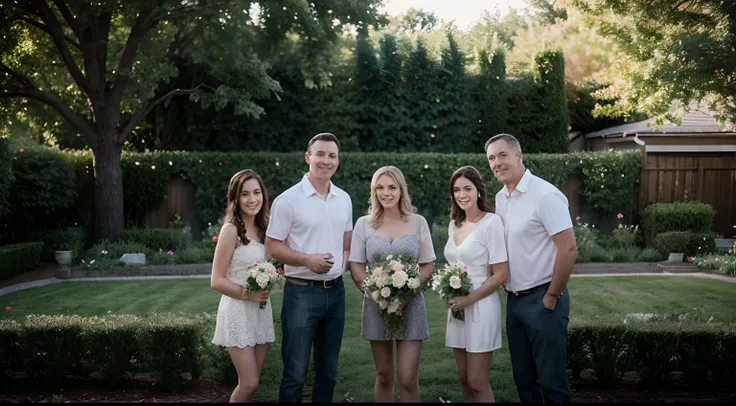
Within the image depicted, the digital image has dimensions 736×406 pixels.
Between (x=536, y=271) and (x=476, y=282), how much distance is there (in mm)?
448

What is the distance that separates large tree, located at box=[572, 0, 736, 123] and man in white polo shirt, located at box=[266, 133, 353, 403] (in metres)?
5.78

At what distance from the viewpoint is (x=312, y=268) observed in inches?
192

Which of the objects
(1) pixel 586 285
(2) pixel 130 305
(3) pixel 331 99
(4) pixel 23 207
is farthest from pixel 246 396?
(3) pixel 331 99

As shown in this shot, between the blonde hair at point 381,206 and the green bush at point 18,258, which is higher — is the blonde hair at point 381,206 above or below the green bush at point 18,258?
above

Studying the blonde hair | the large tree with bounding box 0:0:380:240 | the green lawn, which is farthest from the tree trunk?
the blonde hair

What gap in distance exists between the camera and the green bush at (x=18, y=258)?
13.3m

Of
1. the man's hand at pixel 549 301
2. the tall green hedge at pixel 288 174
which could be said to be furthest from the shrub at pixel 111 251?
the man's hand at pixel 549 301

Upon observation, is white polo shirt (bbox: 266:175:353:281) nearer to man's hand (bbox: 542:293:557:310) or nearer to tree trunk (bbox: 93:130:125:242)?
man's hand (bbox: 542:293:557:310)

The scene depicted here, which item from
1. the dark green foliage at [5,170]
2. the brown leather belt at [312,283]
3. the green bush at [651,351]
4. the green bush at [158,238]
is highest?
the dark green foliage at [5,170]

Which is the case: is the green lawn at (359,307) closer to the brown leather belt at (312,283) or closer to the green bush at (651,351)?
the green bush at (651,351)

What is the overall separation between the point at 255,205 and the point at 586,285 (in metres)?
8.54

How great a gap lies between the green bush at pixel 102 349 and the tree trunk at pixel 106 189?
1000 centimetres

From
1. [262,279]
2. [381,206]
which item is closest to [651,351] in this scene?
[381,206]

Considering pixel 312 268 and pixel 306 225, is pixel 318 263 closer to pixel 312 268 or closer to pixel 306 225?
pixel 312 268
